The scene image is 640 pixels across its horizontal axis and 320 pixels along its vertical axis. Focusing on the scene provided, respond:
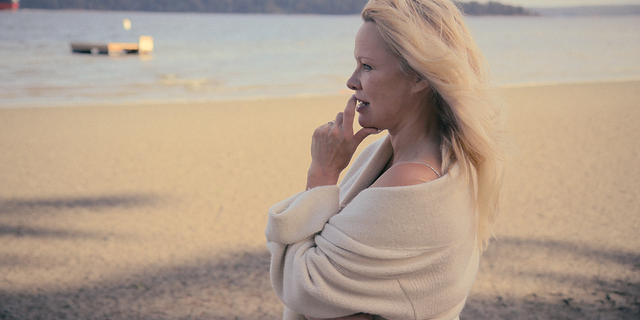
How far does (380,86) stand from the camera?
1.38 metres

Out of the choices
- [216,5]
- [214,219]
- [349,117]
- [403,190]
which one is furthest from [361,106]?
[216,5]

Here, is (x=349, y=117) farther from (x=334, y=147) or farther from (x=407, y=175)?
(x=407, y=175)

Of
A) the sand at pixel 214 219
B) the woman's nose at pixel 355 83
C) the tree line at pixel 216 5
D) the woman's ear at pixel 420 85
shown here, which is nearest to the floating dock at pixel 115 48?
the sand at pixel 214 219

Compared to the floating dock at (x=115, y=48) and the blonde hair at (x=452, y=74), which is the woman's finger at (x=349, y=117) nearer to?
the blonde hair at (x=452, y=74)

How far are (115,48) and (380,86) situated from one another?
3487cm

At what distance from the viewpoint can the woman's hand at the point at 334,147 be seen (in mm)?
1413

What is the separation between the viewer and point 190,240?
4934 millimetres

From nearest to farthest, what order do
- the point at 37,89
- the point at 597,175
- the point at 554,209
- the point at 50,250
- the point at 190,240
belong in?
the point at 50,250 → the point at 190,240 → the point at 554,209 → the point at 597,175 → the point at 37,89

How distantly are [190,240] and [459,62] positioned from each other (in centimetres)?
409

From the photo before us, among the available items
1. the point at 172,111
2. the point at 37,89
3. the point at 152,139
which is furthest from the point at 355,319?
the point at 37,89

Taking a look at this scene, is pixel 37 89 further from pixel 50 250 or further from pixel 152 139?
pixel 50 250

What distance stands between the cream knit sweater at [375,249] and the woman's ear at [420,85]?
0.77 feet

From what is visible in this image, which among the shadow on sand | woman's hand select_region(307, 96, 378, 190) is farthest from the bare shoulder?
the shadow on sand

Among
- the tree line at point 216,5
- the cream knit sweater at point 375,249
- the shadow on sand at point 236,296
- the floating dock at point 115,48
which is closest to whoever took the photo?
the cream knit sweater at point 375,249
